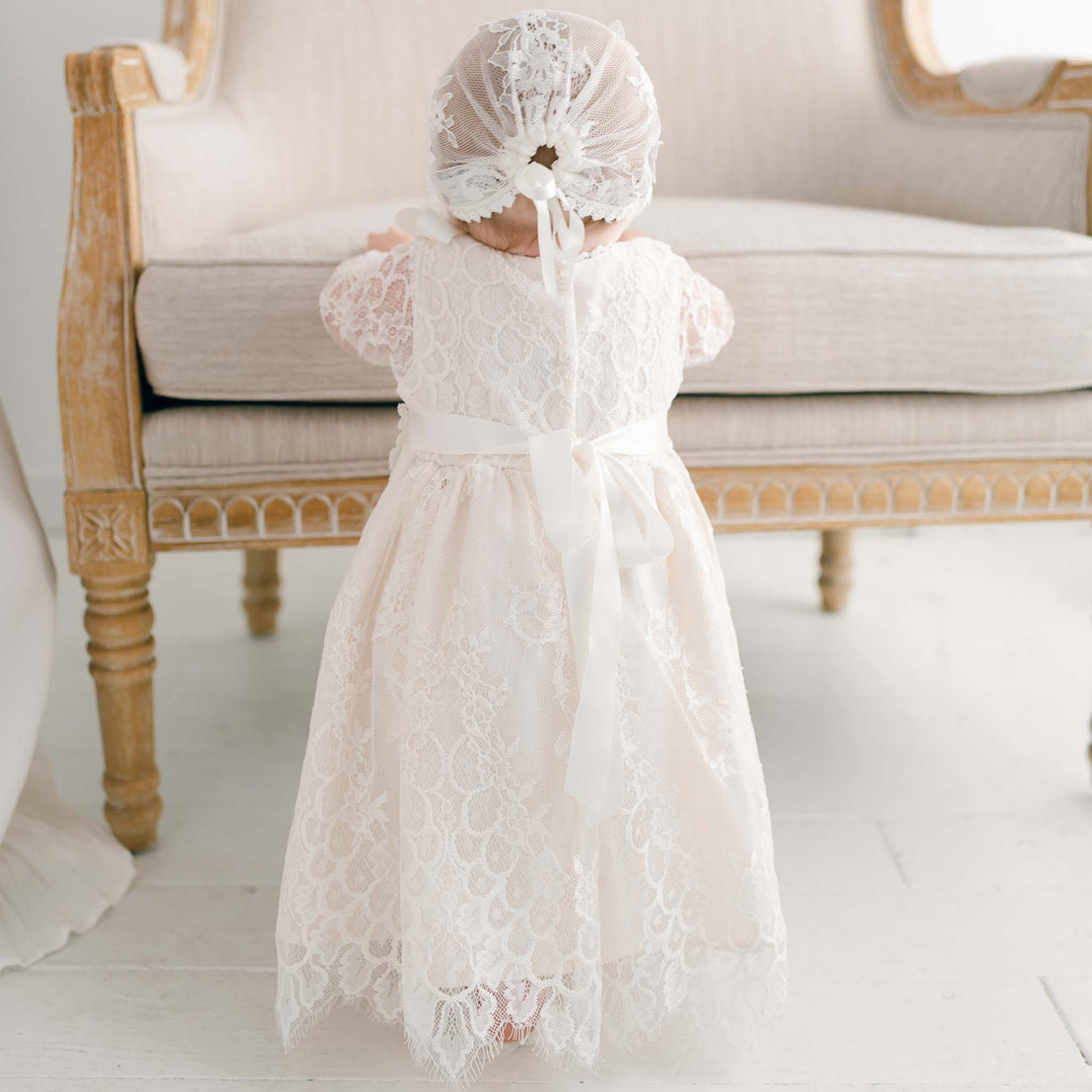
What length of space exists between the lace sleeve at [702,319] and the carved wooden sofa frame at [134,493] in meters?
0.19

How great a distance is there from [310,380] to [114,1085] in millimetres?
579

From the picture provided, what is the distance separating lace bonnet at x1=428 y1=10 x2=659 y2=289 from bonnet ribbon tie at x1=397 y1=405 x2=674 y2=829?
0.38ft

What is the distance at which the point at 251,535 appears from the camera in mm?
1136

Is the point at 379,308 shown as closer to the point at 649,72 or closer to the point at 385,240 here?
the point at 385,240

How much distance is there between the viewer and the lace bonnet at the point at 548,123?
30.7 inches

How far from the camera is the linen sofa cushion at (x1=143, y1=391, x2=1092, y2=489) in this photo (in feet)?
3.64

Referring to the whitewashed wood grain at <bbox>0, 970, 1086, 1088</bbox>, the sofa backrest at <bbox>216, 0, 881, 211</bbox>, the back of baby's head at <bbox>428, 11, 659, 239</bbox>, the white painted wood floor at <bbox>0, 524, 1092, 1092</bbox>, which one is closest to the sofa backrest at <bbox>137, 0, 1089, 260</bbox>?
the sofa backrest at <bbox>216, 0, 881, 211</bbox>

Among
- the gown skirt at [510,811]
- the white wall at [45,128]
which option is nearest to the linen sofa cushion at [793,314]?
the gown skirt at [510,811]

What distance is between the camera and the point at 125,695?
1.13m

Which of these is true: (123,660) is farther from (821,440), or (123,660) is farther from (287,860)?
(821,440)

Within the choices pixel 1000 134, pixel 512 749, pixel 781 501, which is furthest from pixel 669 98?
pixel 512 749

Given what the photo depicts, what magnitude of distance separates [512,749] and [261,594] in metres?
0.99

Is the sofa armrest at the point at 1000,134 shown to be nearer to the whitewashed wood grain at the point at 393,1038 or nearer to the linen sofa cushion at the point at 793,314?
the linen sofa cushion at the point at 793,314


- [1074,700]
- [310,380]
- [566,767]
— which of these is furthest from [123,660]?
[1074,700]
